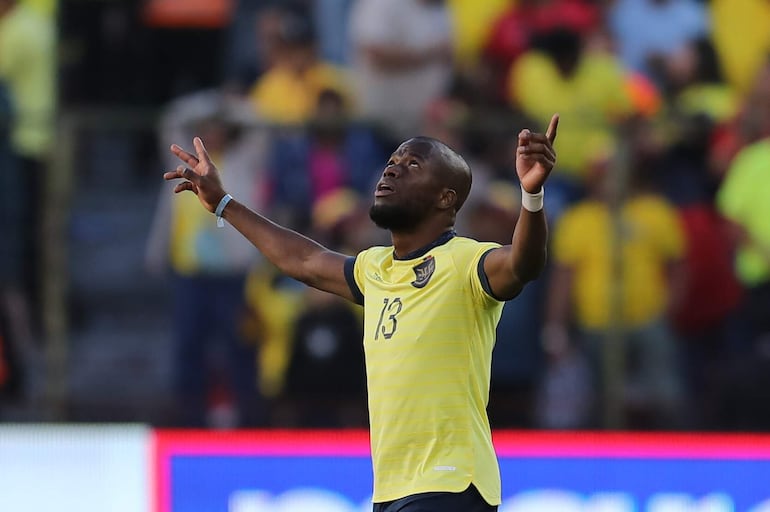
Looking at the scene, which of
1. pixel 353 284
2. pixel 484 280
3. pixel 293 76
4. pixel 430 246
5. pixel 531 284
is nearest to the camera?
pixel 484 280

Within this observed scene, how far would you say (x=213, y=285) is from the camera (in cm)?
976

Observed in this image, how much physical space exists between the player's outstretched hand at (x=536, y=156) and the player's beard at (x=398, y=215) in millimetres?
536

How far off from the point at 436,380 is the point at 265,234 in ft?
3.71

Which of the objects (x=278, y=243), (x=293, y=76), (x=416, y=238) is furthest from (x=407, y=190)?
(x=293, y=76)

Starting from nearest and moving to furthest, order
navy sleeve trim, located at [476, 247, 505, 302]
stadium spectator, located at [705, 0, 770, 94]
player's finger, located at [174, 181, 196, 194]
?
navy sleeve trim, located at [476, 247, 505, 302] → player's finger, located at [174, 181, 196, 194] → stadium spectator, located at [705, 0, 770, 94]

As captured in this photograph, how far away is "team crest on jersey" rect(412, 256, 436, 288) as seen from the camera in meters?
5.20

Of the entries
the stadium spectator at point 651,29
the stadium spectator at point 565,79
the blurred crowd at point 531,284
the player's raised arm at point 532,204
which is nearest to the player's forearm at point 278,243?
the player's raised arm at point 532,204

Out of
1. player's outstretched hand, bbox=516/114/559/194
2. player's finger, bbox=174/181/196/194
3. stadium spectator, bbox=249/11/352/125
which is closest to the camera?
player's outstretched hand, bbox=516/114/559/194

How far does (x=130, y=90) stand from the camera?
11.7 metres

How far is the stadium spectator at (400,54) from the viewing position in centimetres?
1079

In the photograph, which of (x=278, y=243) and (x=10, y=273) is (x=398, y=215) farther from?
(x=10, y=273)

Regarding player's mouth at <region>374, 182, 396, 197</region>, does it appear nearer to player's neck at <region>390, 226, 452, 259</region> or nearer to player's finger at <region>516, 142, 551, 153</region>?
player's neck at <region>390, 226, 452, 259</region>

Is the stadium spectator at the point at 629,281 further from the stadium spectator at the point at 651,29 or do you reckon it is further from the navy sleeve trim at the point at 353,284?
the navy sleeve trim at the point at 353,284

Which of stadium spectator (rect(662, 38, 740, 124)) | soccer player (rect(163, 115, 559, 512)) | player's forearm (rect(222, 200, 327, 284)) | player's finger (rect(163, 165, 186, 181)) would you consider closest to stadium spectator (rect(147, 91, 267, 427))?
stadium spectator (rect(662, 38, 740, 124))
